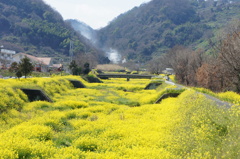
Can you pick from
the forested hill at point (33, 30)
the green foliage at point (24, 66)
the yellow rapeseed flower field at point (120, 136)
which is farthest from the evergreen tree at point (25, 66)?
the forested hill at point (33, 30)

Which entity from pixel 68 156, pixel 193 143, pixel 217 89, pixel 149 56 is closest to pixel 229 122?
pixel 193 143

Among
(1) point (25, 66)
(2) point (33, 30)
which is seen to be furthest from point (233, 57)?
(2) point (33, 30)

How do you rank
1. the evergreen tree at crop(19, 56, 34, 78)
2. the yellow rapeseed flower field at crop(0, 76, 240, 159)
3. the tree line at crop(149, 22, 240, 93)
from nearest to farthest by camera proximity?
the yellow rapeseed flower field at crop(0, 76, 240, 159) < the tree line at crop(149, 22, 240, 93) < the evergreen tree at crop(19, 56, 34, 78)

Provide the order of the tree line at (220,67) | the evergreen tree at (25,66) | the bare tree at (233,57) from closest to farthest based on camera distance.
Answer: the bare tree at (233,57) < the tree line at (220,67) < the evergreen tree at (25,66)

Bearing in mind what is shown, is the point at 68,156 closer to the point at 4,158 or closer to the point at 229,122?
the point at 4,158

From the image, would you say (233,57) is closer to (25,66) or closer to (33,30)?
(25,66)

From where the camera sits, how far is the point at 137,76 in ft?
218

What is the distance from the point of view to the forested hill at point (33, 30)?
4981 inches

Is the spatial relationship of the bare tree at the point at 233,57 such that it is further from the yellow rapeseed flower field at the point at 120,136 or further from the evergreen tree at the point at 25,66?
the evergreen tree at the point at 25,66

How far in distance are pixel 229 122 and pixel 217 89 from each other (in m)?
26.8

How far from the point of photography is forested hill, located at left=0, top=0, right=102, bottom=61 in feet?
415

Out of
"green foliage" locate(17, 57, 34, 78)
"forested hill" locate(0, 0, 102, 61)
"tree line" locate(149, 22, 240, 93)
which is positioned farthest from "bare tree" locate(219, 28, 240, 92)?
"forested hill" locate(0, 0, 102, 61)

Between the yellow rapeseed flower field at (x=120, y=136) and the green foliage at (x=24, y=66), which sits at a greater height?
the green foliage at (x=24, y=66)

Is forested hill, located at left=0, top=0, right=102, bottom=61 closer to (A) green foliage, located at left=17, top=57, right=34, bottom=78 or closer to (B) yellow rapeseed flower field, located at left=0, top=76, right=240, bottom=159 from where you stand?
(A) green foliage, located at left=17, top=57, right=34, bottom=78
